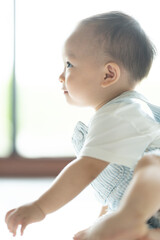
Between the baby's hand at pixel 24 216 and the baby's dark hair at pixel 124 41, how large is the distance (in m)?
0.37

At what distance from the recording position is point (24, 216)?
2.65 feet

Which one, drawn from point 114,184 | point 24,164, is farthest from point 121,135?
point 24,164

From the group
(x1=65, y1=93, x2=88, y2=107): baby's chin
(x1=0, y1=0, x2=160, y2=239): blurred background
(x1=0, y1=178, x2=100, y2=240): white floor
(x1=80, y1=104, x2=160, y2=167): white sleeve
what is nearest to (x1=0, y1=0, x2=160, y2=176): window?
(x1=0, y1=0, x2=160, y2=239): blurred background

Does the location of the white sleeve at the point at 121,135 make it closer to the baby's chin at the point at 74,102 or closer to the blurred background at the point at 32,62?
the baby's chin at the point at 74,102

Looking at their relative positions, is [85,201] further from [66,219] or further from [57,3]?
[57,3]

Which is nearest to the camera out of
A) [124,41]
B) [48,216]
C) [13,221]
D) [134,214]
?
[134,214]

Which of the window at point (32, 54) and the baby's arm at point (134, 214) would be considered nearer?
the baby's arm at point (134, 214)

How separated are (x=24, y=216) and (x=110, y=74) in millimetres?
364

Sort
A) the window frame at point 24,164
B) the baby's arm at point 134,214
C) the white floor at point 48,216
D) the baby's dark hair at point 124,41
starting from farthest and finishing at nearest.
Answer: the window frame at point 24,164 < the white floor at point 48,216 < the baby's dark hair at point 124,41 < the baby's arm at point 134,214

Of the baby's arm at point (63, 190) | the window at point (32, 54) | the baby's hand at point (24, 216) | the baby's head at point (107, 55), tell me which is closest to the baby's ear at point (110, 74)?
the baby's head at point (107, 55)

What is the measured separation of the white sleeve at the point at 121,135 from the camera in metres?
0.83

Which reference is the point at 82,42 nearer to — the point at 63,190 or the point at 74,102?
the point at 74,102

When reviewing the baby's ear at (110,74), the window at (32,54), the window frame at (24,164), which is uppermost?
the baby's ear at (110,74)

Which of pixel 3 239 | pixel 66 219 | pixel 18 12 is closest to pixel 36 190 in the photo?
pixel 66 219
